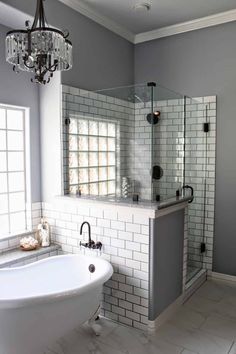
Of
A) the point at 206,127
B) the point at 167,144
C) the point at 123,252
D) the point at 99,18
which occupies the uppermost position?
the point at 99,18

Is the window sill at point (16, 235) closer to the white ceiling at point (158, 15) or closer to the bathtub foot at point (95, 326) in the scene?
the bathtub foot at point (95, 326)

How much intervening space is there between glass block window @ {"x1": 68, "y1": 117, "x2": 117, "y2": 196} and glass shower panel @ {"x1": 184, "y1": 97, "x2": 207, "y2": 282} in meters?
0.95

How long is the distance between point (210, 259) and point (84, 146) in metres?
2.07

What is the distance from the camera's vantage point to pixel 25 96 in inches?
125

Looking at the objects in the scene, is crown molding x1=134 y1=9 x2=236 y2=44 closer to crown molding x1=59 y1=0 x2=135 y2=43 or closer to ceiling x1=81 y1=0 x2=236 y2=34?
ceiling x1=81 y1=0 x2=236 y2=34

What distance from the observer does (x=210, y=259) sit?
3754mm

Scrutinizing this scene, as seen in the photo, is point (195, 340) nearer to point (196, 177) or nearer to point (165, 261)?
point (165, 261)

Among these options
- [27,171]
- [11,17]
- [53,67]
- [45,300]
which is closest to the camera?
[53,67]

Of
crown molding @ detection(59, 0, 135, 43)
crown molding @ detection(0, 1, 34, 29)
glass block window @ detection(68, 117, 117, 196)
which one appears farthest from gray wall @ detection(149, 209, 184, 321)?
crown molding @ detection(59, 0, 135, 43)

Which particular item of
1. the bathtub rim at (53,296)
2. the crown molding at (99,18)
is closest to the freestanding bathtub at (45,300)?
the bathtub rim at (53,296)

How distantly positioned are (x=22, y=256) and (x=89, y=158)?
3.97 feet

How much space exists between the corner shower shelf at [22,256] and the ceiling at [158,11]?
263 centimetres

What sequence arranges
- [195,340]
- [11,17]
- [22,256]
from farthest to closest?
1. [22,256]
2. [11,17]
3. [195,340]

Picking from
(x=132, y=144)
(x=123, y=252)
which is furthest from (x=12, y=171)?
(x=123, y=252)
